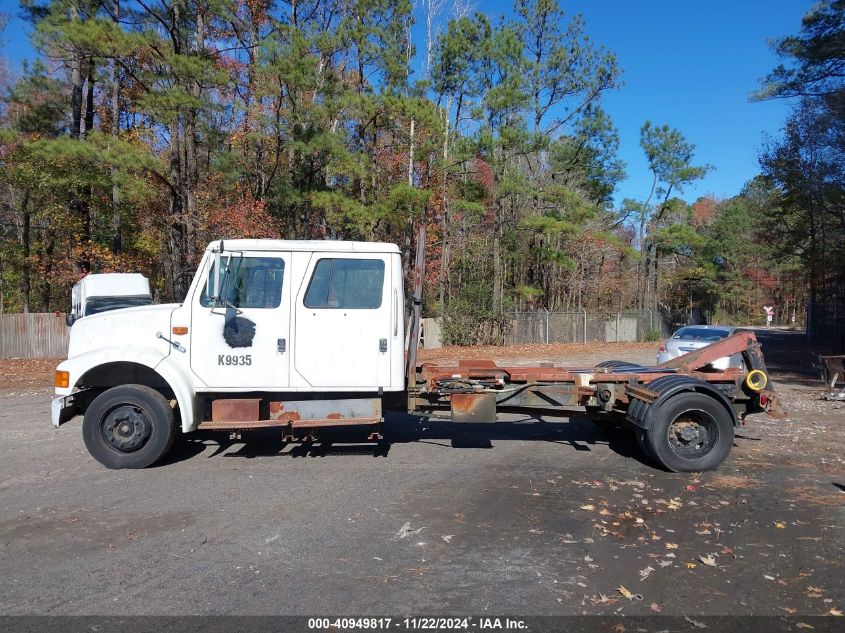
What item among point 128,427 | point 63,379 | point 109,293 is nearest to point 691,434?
point 128,427

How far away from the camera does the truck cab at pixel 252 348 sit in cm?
656

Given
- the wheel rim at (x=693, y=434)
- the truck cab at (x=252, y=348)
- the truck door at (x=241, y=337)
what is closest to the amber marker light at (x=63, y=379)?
the truck cab at (x=252, y=348)

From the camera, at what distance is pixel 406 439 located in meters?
8.47

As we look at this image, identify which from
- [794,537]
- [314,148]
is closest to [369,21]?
[314,148]

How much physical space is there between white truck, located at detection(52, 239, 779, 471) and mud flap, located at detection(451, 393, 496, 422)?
2.24 feet

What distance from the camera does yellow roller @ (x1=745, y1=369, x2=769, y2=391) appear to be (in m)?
7.11

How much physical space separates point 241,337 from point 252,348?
0.55 feet

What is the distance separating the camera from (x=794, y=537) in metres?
4.89

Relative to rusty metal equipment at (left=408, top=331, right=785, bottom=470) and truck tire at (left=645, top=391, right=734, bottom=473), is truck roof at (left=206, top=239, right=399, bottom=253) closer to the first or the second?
rusty metal equipment at (left=408, top=331, right=785, bottom=470)

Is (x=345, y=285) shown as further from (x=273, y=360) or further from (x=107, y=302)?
(x=107, y=302)

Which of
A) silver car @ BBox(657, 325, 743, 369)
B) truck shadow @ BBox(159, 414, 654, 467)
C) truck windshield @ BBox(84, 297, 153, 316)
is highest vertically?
truck windshield @ BBox(84, 297, 153, 316)

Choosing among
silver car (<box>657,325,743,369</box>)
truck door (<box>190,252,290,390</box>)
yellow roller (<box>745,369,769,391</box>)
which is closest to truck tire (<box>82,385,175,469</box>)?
truck door (<box>190,252,290,390</box>)

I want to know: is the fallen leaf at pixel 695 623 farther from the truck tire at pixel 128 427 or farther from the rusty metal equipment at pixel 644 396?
the truck tire at pixel 128 427

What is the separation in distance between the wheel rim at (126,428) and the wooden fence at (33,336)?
16833 mm
